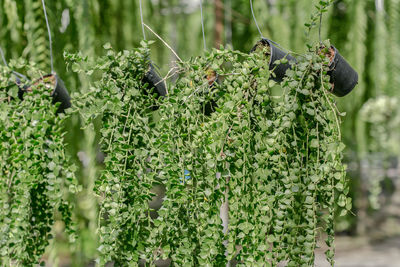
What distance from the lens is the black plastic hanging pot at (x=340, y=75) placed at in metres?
1.00

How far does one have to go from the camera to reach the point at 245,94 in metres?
1.00

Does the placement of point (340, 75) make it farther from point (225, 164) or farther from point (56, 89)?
point (56, 89)

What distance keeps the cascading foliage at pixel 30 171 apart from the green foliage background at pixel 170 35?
0.45 m

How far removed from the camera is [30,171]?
119 cm

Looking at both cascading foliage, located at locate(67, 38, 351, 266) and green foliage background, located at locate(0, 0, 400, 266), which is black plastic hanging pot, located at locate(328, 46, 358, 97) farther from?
green foliage background, located at locate(0, 0, 400, 266)

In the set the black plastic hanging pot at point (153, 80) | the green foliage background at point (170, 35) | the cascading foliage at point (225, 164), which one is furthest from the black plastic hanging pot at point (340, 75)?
the green foliage background at point (170, 35)

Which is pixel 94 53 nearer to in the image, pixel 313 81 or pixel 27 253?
pixel 27 253

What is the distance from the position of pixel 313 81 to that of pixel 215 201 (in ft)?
1.12

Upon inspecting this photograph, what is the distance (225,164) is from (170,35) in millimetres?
1482

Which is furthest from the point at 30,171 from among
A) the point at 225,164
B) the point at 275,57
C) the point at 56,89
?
the point at 275,57

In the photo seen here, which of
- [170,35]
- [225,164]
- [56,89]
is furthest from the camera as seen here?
[170,35]

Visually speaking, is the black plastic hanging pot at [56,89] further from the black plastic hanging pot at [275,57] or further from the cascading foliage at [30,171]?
the black plastic hanging pot at [275,57]

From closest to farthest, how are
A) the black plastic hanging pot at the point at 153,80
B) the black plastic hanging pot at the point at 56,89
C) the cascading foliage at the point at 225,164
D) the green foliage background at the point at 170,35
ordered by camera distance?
the cascading foliage at the point at 225,164, the black plastic hanging pot at the point at 153,80, the black plastic hanging pot at the point at 56,89, the green foliage background at the point at 170,35

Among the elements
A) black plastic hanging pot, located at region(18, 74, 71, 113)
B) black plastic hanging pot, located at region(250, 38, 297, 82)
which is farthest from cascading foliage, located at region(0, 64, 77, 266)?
black plastic hanging pot, located at region(250, 38, 297, 82)
